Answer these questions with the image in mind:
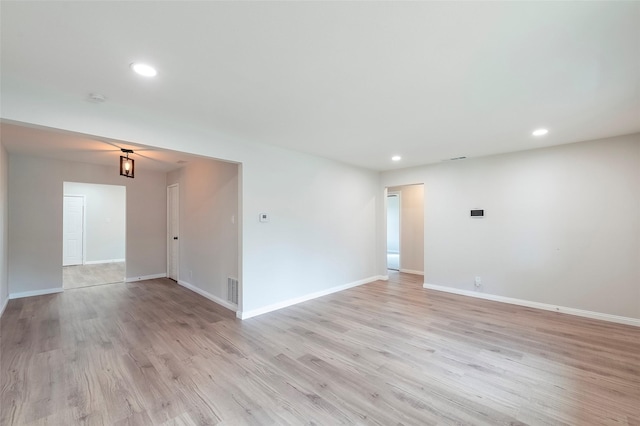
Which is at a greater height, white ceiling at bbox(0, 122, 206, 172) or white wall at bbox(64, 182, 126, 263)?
white ceiling at bbox(0, 122, 206, 172)

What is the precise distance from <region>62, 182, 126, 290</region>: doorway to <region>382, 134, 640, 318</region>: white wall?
8171 millimetres

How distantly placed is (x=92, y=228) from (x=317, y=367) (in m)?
9.07

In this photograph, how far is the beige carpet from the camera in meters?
5.74

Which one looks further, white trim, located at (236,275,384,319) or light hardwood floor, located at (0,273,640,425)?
white trim, located at (236,275,384,319)

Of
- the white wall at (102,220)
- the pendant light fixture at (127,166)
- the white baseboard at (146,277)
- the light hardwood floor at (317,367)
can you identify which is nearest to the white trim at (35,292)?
the light hardwood floor at (317,367)

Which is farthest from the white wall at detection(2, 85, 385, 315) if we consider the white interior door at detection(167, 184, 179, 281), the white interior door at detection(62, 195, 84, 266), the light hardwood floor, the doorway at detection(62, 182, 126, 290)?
the white interior door at detection(62, 195, 84, 266)

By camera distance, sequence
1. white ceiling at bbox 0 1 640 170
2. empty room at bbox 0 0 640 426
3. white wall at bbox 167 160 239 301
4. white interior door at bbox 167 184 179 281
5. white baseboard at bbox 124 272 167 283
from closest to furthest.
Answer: white ceiling at bbox 0 1 640 170
empty room at bbox 0 0 640 426
white wall at bbox 167 160 239 301
white baseboard at bbox 124 272 167 283
white interior door at bbox 167 184 179 281

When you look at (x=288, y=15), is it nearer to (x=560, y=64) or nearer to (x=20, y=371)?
(x=560, y=64)

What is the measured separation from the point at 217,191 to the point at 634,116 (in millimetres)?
5452

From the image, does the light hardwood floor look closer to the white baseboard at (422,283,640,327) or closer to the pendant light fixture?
the white baseboard at (422,283,640,327)

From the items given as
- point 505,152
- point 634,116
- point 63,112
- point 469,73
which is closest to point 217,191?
point 63,112

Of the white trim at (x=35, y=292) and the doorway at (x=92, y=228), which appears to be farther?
the doorway at (x=92, y=228)

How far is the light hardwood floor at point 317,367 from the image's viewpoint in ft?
6.26

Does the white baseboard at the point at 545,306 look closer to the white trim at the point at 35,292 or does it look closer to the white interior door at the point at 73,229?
the white trim at the point at 35,292
